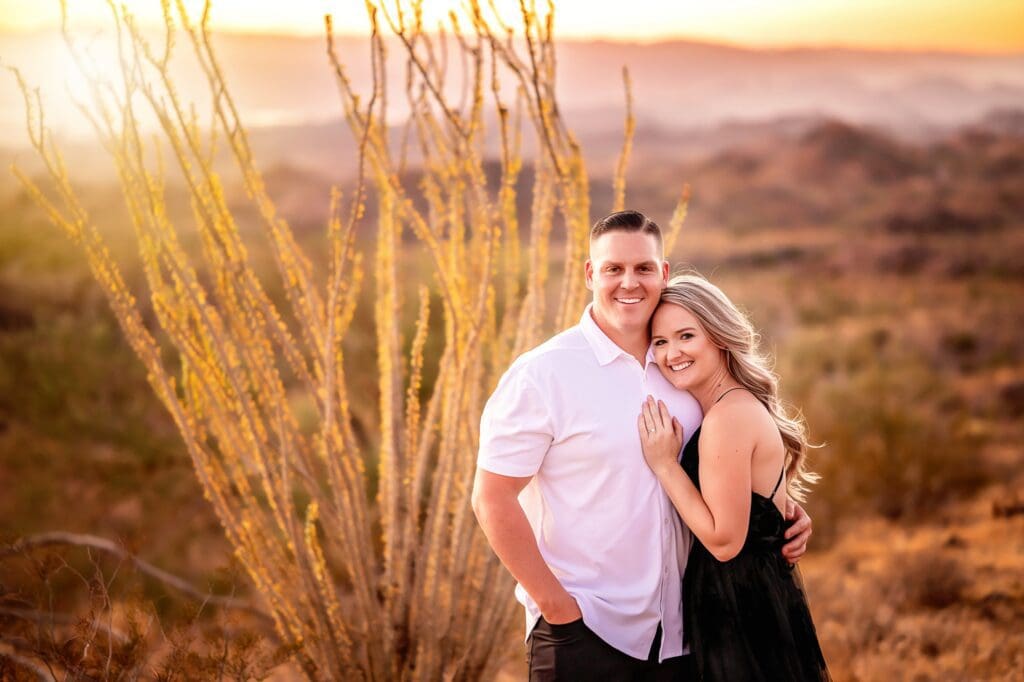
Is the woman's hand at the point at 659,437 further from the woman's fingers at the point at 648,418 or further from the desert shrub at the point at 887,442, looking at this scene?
the desert shrub at the point at 887,442

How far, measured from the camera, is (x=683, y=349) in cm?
231

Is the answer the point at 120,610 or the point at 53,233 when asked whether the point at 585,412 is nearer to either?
the point at 120,610

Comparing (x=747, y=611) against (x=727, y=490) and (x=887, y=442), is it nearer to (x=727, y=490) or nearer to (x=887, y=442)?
(x=727, y=490)

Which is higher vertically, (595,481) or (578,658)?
(595,481)

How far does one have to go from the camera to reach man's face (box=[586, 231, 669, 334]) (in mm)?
2289

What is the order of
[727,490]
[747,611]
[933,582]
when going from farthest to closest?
[933,582], [747,611], [727,490]

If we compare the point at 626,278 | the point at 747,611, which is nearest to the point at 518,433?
the point at 626,278

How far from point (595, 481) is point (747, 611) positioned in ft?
1.64

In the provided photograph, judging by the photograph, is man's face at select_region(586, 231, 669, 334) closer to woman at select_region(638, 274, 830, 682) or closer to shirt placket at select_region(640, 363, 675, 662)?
woman at select_region(638, 274, 830, 682)

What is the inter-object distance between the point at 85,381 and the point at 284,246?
822 centimetres

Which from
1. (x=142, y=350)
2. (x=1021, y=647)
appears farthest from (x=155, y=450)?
(x=1021, y=647)

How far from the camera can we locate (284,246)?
109 inches

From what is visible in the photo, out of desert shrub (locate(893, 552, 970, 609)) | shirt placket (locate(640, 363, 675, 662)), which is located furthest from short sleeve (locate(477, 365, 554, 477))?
desert shrub (locate(893, 552, 970, 609))

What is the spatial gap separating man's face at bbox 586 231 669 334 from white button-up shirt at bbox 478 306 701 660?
85 millimetres
